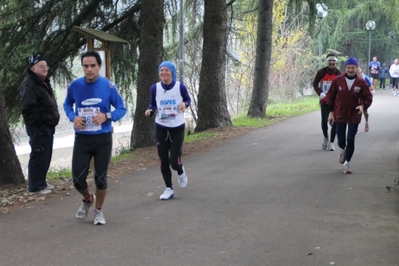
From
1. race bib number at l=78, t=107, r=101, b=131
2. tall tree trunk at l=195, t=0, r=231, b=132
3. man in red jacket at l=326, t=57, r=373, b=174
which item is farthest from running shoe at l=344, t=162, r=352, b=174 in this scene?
tall tree trunk at l=195, t=0, r=231, b=132

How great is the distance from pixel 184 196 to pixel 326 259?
336cm

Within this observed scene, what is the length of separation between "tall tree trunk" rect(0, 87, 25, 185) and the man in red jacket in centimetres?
521

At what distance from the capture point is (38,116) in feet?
29.9

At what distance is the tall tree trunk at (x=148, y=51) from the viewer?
14484 mm

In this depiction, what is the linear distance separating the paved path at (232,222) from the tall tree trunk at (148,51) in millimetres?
3612

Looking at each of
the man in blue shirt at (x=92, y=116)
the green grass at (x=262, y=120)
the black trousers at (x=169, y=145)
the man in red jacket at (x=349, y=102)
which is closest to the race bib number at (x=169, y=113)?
the black trousers at (x=169, y=145)

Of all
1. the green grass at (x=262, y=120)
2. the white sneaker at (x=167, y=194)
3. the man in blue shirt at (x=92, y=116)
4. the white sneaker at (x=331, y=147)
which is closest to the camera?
the man in blue shirt at (x=92, y=116)

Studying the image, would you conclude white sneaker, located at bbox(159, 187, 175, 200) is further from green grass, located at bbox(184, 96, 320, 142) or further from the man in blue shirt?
green grass, located at bbox(184, 96, 320, 142)

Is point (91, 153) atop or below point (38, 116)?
below

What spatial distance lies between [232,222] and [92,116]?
2.00 m

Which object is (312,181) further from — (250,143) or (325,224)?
(250,143)

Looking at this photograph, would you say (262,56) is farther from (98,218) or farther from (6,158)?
(98,218)

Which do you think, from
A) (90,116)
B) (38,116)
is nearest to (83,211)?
(90,116)

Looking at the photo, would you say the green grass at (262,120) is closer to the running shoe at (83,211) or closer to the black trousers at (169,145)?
the black trousers at (169,145)
